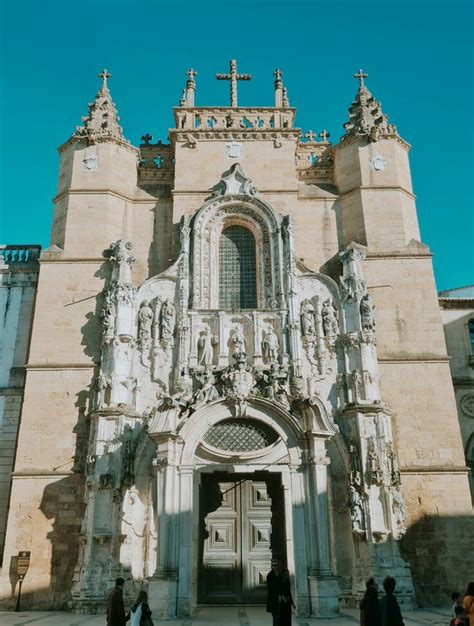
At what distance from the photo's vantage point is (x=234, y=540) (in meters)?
16.6

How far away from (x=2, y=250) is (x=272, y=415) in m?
10.9

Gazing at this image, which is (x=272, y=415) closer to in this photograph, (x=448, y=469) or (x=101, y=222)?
(x=448, y=469)

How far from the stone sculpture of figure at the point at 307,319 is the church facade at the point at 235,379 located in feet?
A: 0.21

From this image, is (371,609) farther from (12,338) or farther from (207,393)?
(12,338)

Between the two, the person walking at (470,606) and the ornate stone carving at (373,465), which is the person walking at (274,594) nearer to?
the person walking at (470,606)

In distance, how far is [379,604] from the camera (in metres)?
8.15

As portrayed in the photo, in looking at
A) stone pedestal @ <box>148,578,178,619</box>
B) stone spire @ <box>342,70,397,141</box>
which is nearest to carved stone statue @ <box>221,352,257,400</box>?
stone pedestal @ <box>148,578,178,619</box>

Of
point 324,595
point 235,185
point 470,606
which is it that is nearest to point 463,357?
point 235,185

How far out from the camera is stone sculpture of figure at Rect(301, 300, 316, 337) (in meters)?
17.3

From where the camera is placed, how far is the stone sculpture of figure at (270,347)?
1691 cm

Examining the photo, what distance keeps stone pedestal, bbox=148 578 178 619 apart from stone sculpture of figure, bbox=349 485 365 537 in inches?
169

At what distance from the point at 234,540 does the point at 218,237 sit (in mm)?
8822

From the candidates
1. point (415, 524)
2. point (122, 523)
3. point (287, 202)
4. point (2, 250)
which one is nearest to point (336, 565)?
point (415, 524)

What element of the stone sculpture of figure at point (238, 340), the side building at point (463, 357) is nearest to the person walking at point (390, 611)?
the stone sculpture of figure at point (238, 340)
